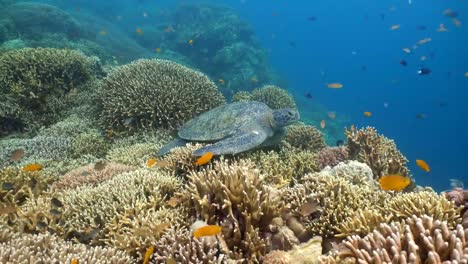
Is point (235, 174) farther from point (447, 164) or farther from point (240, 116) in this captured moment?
point (447, 164)

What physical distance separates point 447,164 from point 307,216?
6832 centimetres

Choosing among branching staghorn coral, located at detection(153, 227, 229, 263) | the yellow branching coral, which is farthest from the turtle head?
branching staghorn coral, located at detection(153, 227, 229, 263)

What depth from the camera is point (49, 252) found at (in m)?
3.52

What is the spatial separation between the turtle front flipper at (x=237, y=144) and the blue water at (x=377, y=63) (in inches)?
1323

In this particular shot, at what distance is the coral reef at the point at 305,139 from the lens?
8.00 metres

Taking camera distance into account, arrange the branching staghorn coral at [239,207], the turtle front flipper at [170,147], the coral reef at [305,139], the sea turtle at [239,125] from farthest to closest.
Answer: the coral reef at [305,139] < the turtle front flipper at [170,147] < the sea turtle at [239,125] < the branching staghorn coral at [239,207]

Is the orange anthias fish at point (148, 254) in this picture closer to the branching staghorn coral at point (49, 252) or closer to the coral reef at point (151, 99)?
the branching staghorn coral at point (49, 252)

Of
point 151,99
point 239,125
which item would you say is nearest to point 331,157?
point 239,125

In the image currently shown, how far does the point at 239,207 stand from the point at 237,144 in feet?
7.21

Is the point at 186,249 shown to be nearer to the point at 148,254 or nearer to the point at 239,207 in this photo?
the point at 148,254

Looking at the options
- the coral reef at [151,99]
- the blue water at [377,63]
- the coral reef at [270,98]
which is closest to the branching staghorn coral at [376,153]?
the coral reef at [151,99]

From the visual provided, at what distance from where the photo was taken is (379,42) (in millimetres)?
168375

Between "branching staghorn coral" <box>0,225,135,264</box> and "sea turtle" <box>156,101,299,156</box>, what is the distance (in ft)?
9.83

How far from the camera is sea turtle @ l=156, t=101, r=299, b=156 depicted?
6371 mm
